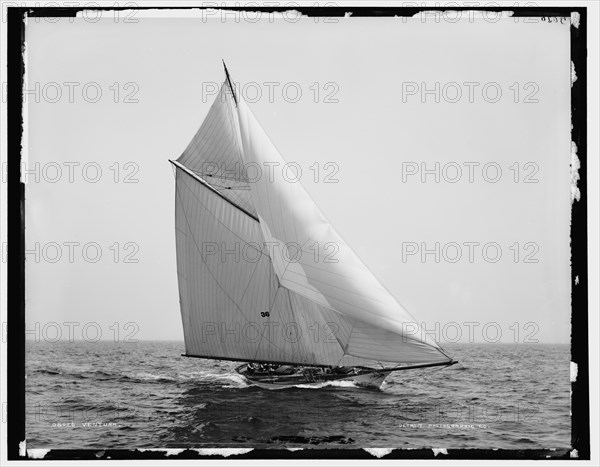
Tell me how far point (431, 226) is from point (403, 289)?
2.70 feet

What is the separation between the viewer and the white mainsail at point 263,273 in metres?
9.82

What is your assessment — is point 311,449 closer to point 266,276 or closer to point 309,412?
point 309,412

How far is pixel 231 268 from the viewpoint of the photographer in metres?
12.2

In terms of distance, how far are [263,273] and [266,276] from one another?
0.09 metres

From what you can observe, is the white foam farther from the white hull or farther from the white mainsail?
the white hull

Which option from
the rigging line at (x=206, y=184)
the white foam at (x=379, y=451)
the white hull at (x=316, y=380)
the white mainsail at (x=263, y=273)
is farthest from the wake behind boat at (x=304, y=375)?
the white foam at (x=379, y=451)

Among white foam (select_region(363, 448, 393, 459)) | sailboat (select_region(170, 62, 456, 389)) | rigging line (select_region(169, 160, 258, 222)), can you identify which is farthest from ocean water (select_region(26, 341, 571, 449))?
rigging line (select_region(169, 160, 258, 222))

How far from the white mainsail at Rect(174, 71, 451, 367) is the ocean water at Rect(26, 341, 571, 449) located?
2.46ft

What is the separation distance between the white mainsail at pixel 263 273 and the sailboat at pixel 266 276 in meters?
0.02

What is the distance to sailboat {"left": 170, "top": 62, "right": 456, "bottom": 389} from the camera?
386 inches

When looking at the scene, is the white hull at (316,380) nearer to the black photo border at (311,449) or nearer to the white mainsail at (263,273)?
the white mainsail at (263,273)

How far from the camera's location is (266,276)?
1110 cm

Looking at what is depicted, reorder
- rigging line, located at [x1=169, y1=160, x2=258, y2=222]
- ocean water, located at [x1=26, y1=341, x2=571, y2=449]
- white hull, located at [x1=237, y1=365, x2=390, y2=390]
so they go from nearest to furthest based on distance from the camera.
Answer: ocean water, located at [x1=26, y1=341, x2=571, y2=449], rigging line, located at [x1=169, y1=160, x2=258, y2=222], white hull, located at [x1=237, y1=365, x2=390, y2=390]

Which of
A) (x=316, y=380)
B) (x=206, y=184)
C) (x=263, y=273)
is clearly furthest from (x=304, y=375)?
(x=206, y=184)
